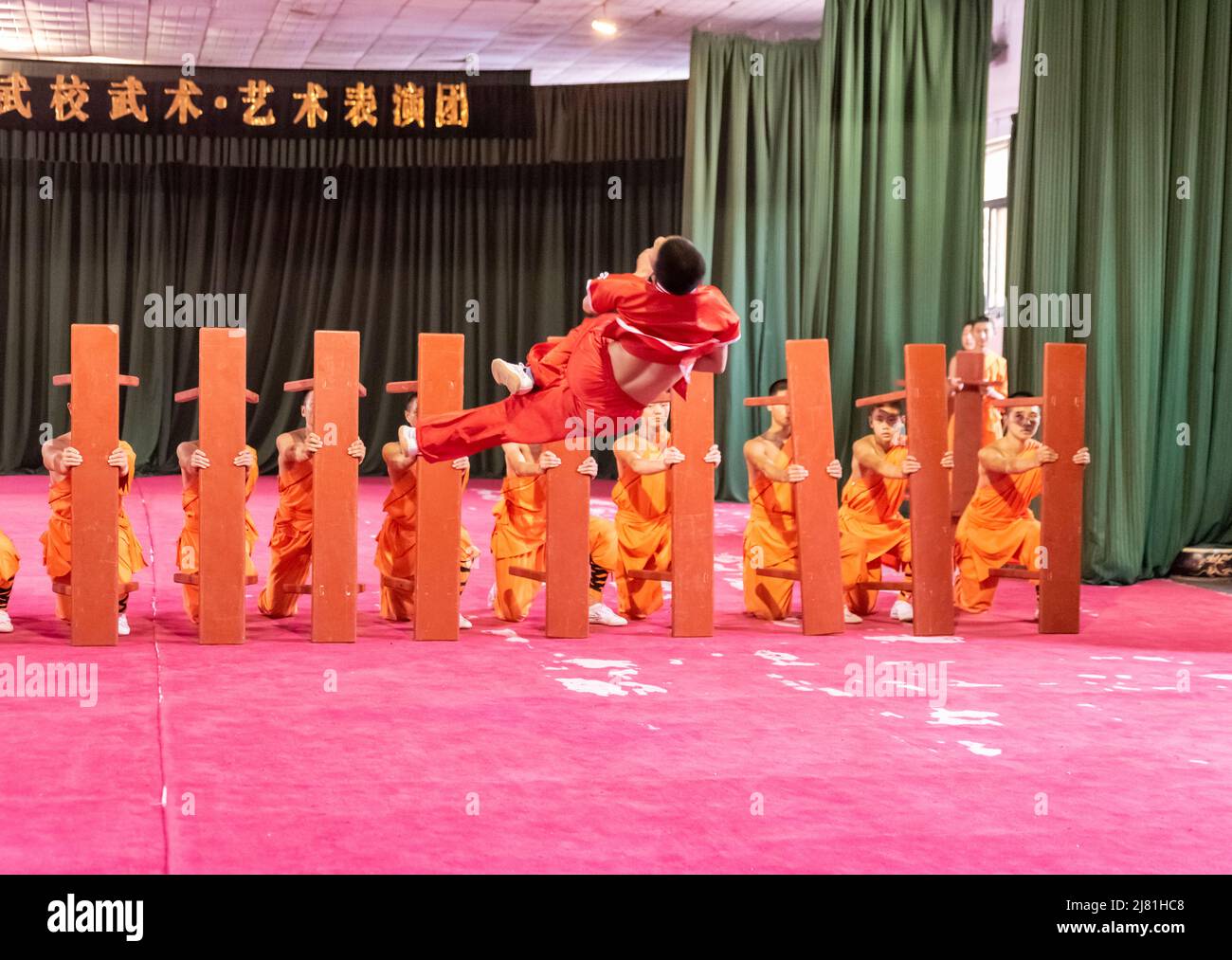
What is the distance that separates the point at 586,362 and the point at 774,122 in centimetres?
688

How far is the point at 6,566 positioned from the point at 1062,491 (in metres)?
4.03

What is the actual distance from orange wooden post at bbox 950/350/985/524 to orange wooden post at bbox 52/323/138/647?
3.20 m

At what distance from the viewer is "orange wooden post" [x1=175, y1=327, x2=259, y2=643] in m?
4.77

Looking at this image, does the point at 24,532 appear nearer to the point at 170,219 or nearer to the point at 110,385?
the point at 110,385

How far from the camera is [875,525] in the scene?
19.2 ft

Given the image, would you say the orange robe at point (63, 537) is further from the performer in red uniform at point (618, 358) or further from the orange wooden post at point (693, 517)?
the orange wooden post at point (693, 517)

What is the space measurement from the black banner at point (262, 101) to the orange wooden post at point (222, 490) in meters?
5.04

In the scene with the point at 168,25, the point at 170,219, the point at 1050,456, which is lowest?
the point at 1050,456

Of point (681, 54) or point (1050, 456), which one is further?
point (681, 54)

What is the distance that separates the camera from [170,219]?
1143 centimetres

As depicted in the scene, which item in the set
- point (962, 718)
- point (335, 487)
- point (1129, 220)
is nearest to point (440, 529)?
point (335, 487)

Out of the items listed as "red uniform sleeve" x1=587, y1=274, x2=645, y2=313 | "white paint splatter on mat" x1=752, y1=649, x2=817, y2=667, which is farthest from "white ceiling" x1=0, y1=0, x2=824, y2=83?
"red uniform sleeve" x1=587, y1=274, x2=645, y2=313

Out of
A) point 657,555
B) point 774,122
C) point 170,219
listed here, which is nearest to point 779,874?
point 657,555

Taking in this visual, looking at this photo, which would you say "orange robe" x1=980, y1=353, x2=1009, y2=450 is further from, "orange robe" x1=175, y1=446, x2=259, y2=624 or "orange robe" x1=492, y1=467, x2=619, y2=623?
"orange robe" x1=175, y1=446, x2=259, y2=624
